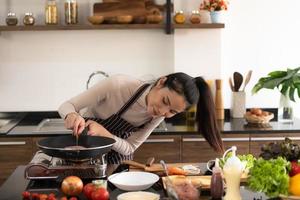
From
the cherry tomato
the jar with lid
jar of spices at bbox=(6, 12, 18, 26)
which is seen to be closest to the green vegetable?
the cherry tomato

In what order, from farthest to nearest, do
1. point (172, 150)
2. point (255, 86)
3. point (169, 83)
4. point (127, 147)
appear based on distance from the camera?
1. point (255, 86)
2. point (172, 150)
3. point (127, 147)
4. point (169, 83)

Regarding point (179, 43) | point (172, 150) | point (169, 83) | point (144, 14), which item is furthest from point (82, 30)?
point (169, 83)

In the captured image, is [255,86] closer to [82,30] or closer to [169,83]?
[82,30]

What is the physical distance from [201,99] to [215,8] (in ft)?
5.46

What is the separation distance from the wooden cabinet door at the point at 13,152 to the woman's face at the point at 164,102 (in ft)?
4.76

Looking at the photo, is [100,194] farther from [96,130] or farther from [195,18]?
[195,18]

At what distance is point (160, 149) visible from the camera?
344cm

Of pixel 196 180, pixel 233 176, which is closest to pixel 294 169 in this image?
pixel 233 176

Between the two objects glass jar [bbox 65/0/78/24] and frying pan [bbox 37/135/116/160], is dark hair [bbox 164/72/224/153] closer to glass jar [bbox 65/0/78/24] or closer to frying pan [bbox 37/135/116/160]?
frying pan [bbox 37/135/116/160]

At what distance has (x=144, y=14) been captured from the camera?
3.78 metres

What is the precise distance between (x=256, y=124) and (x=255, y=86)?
1.06 feet

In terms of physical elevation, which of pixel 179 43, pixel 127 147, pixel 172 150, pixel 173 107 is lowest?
pixel 172 150

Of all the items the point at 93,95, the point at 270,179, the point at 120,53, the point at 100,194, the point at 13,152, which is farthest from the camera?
the point at 120,53

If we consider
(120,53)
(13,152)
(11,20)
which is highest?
(11,20)
